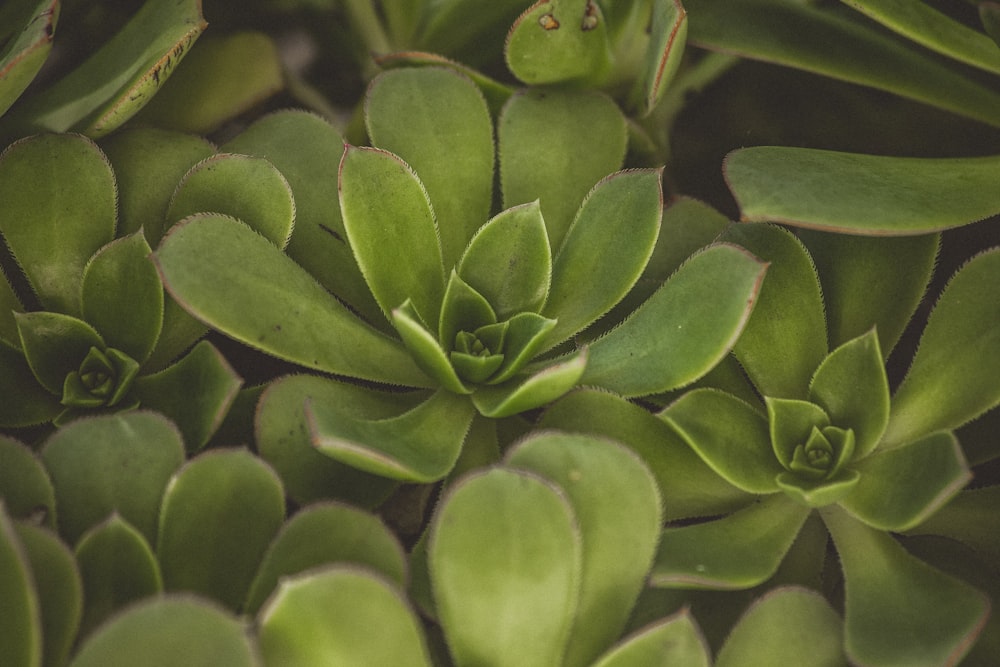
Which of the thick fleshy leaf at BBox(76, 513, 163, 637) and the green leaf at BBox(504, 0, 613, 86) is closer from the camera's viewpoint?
the thick fleshy leaf at BBox(76, 513, 163, 637)

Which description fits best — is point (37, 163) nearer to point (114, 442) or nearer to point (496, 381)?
point (114, 442)

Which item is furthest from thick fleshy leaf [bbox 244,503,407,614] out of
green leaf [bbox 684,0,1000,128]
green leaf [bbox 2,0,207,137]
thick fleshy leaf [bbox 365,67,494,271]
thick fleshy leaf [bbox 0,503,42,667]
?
green leaf [bbox 684,0,1000,128]

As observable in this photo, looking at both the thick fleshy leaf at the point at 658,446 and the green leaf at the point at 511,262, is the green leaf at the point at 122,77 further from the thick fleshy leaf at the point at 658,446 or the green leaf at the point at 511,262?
the thick fleshy leaf at the point at 658,446

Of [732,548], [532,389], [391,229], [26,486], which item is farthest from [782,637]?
[26,486]

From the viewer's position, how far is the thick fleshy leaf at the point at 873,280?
0.92 m

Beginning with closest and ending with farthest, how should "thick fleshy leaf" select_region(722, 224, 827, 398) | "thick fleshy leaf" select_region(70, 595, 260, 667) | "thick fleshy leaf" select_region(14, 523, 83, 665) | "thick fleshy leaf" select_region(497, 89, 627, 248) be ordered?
"thick fleshy leaf" select_region(70, 595, 260, 667) → "thick fleshy leaf" select_region(14, 523, 83, 665) → "thick fleshy leaf" select_region(722, 224, 827, 398) → "thick fleshy leaf" select_region(497, 89, 627, 248)

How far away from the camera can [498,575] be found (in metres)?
0.70

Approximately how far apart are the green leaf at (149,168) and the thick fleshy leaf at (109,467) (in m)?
0.28

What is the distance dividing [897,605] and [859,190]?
1.26 ft

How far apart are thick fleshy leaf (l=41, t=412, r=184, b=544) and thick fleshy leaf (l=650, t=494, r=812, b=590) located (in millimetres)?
427

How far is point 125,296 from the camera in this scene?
2.94 ft

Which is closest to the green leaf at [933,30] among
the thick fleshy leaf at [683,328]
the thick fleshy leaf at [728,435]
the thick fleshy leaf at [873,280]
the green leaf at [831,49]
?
the green leaf at [831,49]

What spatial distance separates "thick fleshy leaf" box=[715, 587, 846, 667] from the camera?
29.3 inches

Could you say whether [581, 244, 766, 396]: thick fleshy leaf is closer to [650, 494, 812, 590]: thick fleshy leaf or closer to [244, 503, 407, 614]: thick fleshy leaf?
[650, 494, 812, 590]: thick fleshy leaf
